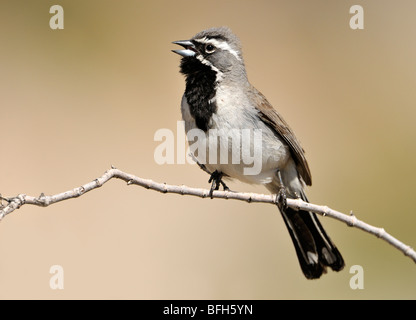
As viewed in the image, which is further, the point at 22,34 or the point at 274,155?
the point at 22,34

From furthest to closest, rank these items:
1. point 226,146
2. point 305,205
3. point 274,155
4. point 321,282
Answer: point 321,282
point 274,155
point 226,146
point 305,205

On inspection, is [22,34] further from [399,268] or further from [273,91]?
[399,268]

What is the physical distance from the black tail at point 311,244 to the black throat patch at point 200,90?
1012 mm

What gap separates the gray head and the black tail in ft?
3.83

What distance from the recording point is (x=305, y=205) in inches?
131

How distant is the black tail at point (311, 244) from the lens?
454 centimetres

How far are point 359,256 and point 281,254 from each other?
81 centimetres

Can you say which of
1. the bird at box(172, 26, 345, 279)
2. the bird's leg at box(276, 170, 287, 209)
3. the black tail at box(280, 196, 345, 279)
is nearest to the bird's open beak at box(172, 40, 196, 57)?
the bird at box(172, 26, 345, 279)

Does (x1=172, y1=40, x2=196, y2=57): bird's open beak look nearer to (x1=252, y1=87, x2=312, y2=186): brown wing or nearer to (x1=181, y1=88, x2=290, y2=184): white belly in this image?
(x1=181, y1=88, x2=290, y2=184): white belly

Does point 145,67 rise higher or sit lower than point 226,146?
higher

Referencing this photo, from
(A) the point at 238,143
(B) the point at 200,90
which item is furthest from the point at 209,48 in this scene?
(A) the point at 238,143

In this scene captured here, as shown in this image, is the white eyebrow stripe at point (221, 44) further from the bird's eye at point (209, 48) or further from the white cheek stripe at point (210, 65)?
the white cheek stripe at point (210, 65)

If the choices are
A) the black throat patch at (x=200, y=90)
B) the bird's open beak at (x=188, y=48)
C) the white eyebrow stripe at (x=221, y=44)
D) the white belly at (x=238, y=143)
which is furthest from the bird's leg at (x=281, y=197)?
the bird's open beak at (x=188, y=48)

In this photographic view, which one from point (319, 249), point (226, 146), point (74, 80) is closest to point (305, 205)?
point (226, 146)
